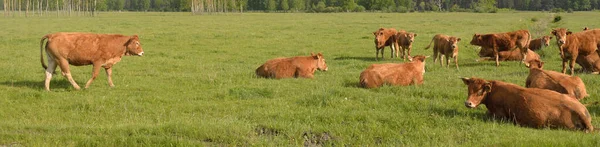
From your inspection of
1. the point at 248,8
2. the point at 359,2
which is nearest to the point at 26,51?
the point at 359,2

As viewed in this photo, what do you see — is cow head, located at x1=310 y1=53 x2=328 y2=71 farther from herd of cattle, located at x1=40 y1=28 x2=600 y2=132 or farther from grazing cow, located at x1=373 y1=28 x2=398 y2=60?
grazing cow, located at x1=373 y1=28 x2=398 y2=60

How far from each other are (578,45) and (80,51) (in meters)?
12.9

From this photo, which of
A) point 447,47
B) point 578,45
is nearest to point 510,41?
point 447,47

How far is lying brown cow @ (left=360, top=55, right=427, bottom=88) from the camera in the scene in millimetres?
11698

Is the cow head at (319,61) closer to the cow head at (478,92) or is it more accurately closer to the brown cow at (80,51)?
the brown cow at (80,51)

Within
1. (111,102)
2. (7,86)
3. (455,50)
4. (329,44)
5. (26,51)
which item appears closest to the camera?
(111,102)

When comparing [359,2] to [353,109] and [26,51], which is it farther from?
[353,109]

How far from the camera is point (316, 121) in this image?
8.12 metres

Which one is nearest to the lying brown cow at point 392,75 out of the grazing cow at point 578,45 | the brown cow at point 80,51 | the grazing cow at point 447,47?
the grazing cow at point 447,47

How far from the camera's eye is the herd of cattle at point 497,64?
24.8 feet

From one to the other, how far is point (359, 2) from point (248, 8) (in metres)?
39.6

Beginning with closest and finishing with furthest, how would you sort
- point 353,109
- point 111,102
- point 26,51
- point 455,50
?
point 353,109 < point 111,102 < point 455,50 < point 26,51

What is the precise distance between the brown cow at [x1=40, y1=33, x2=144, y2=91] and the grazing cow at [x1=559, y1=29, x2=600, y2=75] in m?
11.6

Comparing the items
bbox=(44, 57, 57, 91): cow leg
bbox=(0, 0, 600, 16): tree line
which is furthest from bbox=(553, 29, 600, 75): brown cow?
bbox=(0, 0, 600, 16): tree line
